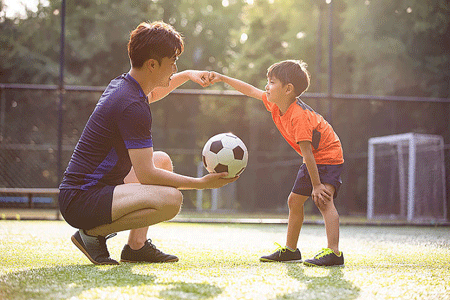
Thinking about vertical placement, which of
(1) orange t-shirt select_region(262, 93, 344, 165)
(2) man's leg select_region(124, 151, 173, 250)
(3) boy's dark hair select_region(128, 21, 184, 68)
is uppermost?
(3) boy's dark hair select_region(128, 21, 184, 68)

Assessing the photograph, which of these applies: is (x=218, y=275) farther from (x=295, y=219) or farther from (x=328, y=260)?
(x=295, y=219)

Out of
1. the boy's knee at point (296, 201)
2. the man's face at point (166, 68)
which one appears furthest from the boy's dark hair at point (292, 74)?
the man's face at point (166, 68)

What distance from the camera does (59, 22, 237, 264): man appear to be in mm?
2588

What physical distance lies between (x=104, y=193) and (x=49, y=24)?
14792mm

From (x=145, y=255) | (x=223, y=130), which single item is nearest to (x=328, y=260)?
(x=145, y=255)

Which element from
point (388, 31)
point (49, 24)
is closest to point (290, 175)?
point (388, 31)

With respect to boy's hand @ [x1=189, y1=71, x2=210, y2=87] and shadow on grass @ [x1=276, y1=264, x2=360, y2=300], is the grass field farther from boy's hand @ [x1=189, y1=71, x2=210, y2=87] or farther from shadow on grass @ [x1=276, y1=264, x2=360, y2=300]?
boy's hand @ [x1=189, y1=71, x2=210, y2=87]

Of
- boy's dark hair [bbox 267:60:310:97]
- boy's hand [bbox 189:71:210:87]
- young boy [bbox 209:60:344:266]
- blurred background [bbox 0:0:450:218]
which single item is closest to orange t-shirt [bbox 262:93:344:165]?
young boy [bbox 209:60:344:266]

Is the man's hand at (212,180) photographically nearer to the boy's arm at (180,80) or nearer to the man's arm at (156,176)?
the man's arm at (156,176)

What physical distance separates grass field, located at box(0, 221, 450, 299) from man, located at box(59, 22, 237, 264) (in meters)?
0.25

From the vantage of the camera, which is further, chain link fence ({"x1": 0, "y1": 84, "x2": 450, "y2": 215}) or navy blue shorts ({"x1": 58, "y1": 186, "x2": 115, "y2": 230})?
chain link fence ({"x1": 0, "y1": 84, "x2": 450, "y2": 215})

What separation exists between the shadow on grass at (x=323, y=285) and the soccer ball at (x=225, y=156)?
62 centimetres

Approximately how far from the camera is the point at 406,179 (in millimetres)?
11453

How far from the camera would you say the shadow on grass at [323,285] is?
6.61 feet
